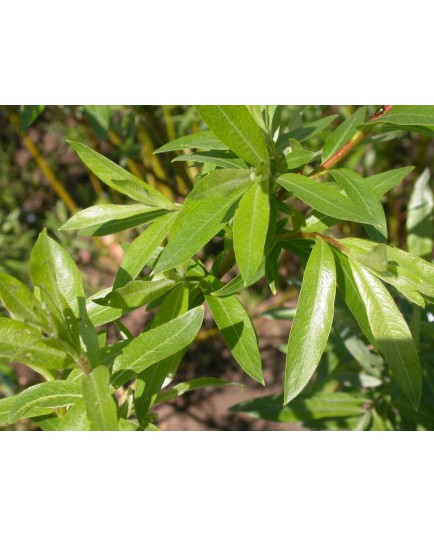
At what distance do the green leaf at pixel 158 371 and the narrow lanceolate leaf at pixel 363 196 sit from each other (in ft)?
0.92

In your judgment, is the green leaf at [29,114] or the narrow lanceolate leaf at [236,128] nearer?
the narrow lanceolate leaf at [236,128]

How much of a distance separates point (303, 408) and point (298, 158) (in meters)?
0.72

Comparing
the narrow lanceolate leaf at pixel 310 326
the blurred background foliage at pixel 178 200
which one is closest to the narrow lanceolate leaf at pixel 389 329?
the narrow lanceolate leaf at pixel 310 326

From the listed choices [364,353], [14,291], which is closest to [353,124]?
[14,291]

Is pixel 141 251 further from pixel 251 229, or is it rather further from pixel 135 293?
pixel 251 229

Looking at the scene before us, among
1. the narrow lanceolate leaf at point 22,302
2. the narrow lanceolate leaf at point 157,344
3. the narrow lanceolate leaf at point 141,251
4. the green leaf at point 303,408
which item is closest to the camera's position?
the narrow lanceolate leaf at point 22,302

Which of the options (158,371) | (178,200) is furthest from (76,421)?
(178,200)

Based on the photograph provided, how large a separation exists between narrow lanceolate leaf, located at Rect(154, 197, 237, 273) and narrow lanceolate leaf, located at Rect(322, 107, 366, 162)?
201mm

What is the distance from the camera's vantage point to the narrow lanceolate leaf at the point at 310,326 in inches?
28.9

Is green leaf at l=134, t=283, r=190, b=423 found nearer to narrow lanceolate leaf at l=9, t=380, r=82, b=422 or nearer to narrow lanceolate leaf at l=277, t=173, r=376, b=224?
narrow lanceolate leaf at l=9, t=380, r=82, b=422

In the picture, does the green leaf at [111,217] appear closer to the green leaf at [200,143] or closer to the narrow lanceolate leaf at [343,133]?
the green leaf at [200,143]

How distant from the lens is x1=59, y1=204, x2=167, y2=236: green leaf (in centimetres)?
91

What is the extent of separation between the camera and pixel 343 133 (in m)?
0.88
